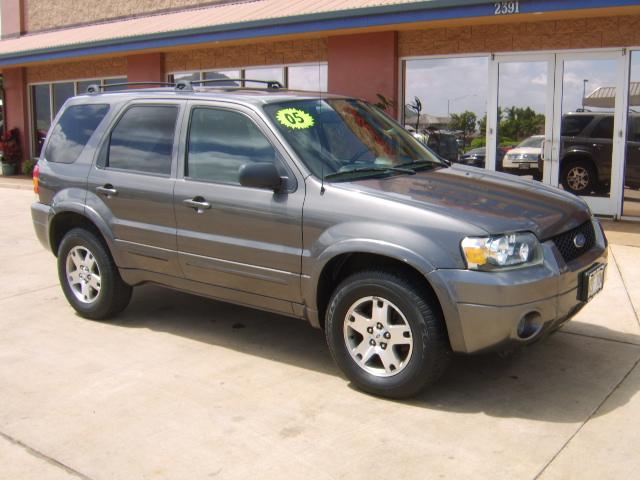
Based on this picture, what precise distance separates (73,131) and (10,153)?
15.8m

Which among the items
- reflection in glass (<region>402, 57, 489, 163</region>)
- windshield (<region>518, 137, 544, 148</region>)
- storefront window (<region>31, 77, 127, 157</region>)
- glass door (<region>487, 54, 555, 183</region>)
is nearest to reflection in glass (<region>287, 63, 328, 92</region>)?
reflection in glass (<region>402, 57, 489, 163</region>)

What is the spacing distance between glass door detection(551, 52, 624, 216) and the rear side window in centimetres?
737

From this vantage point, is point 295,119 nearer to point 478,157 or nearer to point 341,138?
point 341,138

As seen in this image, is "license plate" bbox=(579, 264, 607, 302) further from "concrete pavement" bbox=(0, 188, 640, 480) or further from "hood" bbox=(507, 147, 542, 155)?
"hood" bbox=(507, 147, 542, 155)

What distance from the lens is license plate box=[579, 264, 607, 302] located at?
4344 millimetres

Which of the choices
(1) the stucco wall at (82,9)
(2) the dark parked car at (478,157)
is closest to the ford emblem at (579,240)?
(2) the dark parked car at (478,157)

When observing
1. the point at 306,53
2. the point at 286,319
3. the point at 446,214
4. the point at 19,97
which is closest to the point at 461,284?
the point at 446,214

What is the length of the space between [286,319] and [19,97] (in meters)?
17.7

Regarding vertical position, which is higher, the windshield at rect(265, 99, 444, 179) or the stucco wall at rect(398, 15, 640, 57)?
the stucco wall at rect(398, 15, 640, 57)

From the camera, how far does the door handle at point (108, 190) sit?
18.2ft

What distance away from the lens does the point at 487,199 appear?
446 cm

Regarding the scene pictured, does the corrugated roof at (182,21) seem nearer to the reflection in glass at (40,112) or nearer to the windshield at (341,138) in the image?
the reflection in glass at (40,112)

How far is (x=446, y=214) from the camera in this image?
4.10 metres

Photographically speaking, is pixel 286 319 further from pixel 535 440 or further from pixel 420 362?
pixel 535 440
